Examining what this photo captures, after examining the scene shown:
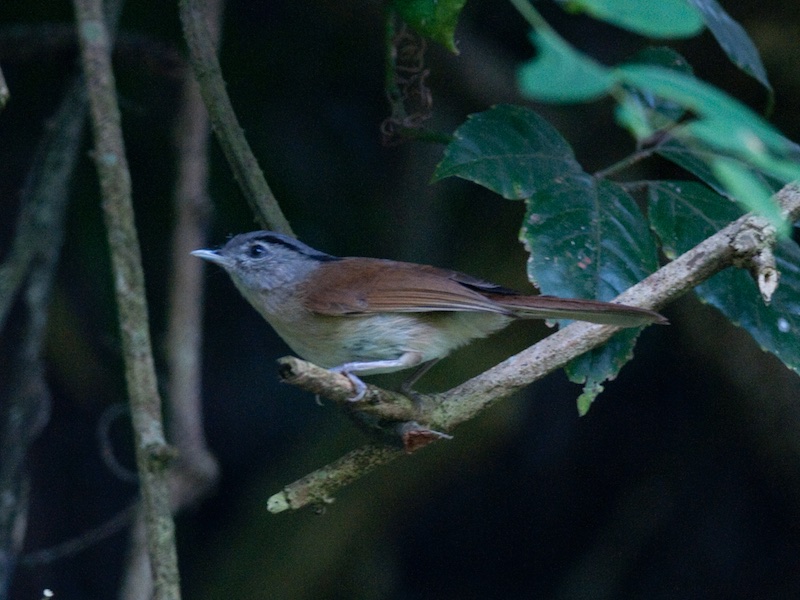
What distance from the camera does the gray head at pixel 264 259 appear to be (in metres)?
3.01

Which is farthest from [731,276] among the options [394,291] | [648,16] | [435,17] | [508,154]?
[648,16]

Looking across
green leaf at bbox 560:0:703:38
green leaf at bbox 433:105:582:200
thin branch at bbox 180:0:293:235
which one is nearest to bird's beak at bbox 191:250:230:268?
thin branch at bbox 180:0:293:235

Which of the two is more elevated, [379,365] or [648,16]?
[648,16]

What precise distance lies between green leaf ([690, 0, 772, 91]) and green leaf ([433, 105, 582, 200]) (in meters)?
0.49

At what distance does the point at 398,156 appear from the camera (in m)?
5.13

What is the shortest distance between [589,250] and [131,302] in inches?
52.3

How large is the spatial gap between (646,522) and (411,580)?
4.19 ft

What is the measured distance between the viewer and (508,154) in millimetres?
2619

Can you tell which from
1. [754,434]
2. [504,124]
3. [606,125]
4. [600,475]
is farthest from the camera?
[600,475]

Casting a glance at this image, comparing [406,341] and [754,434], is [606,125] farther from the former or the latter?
[406,341]

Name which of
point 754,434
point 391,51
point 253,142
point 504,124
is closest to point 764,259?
point 504,124

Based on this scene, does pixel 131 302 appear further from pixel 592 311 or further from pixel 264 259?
pixel 592 311

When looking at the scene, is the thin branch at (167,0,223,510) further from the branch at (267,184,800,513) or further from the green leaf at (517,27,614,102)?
the green leaf at (517,27,614,102)

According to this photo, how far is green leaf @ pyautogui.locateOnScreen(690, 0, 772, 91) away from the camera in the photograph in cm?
257
